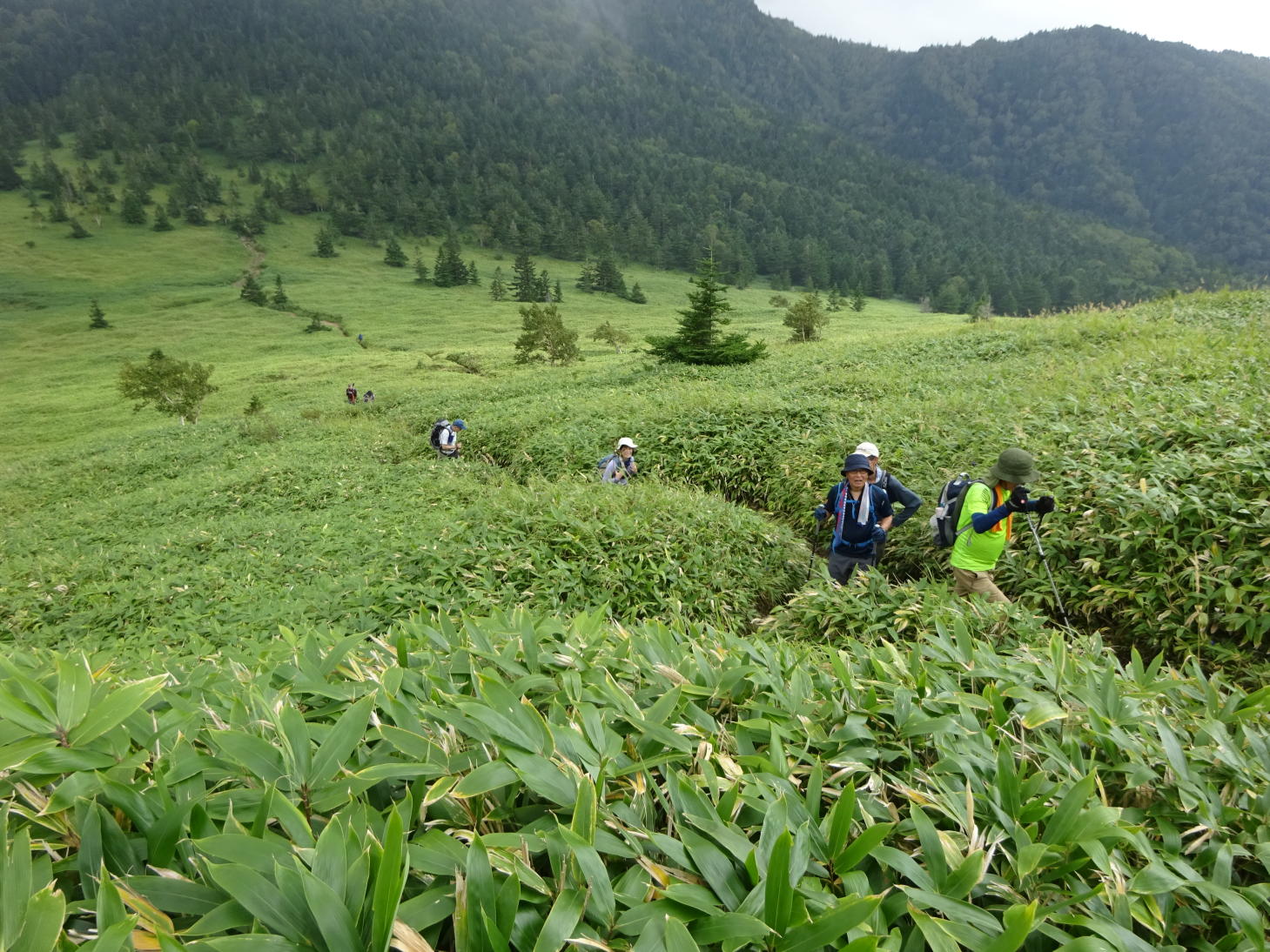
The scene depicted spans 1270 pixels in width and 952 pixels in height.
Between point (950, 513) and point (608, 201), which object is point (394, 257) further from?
point (950, 513)

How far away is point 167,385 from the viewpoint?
3244 centimetres

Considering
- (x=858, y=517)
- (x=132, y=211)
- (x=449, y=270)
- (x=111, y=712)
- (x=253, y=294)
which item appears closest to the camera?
(x=111, y=712)

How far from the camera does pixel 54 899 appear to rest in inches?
43.8

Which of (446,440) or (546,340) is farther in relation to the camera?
(546,340)

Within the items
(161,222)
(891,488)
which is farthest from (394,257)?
(891,488)

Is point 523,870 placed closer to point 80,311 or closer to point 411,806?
point 411,806

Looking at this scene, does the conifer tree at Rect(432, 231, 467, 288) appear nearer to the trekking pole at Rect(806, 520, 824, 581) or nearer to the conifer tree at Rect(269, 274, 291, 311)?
the conifer tree at Rect(269, 274, 291, 311)

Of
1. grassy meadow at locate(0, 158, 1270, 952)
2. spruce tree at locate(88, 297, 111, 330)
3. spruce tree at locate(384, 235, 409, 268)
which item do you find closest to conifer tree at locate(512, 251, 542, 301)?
spruce tree at locate(384, 235, 409, 268)

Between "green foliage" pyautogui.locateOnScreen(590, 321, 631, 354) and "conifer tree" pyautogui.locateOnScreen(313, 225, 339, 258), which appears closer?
"green foliage" pyautogui.locateOnScreen(590, 321, 631, 354)

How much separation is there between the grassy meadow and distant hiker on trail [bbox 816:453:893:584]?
2.39ft

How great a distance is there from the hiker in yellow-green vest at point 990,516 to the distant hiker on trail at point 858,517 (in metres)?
0.92

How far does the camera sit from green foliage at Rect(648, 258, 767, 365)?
23.2 metres

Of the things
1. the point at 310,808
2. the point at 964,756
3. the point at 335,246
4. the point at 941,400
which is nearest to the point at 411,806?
the point at 310,808

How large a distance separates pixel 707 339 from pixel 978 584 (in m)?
18.5
